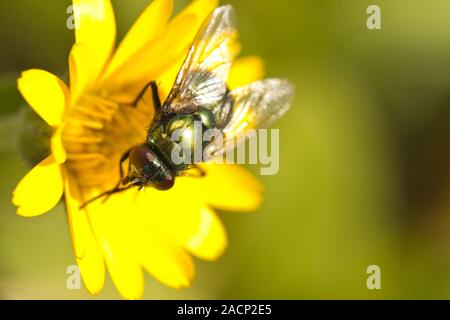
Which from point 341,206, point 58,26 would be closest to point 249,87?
point 58,26

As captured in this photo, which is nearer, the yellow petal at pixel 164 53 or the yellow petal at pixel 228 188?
the yellow petal at pixel 164 53

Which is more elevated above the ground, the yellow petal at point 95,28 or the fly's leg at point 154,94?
the yellow petal at point 95,28

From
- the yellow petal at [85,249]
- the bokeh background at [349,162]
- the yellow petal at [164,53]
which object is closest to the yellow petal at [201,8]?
the yellow petal at [164,53]

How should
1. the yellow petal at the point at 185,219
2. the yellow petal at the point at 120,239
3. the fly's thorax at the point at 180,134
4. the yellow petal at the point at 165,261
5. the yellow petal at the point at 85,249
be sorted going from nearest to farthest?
1. the yellow petal at the point at 85,249
2. the fly's thorax at the point at 180,134
3. the yellow petal at the point at 120,239
4. the yellow petal at the point at 165,261
5. the yellow petal at the point at 185,219

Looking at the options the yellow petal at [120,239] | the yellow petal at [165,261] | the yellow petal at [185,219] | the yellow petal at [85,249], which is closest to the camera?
the yellow petal at [85,249]

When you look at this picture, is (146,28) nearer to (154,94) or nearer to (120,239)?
(154,94)

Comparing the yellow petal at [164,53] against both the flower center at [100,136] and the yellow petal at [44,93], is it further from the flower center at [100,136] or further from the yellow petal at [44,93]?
the yellow petal at [44,93]

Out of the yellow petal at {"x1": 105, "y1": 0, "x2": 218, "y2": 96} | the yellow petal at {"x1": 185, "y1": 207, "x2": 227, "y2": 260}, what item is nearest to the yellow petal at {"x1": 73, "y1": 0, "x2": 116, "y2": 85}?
the yellow petal at {"x1": 105, "y1": 0, "x2": 218, "y2": 96}
